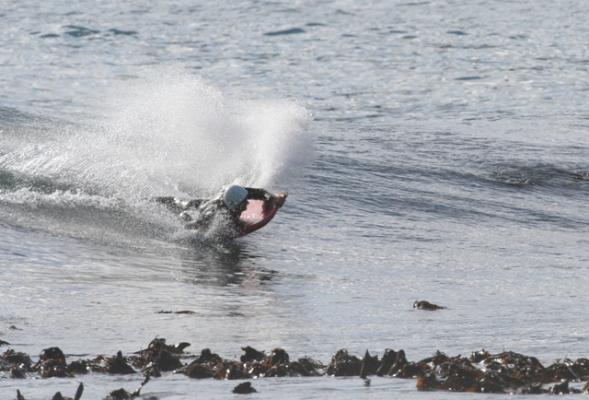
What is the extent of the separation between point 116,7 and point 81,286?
32.0 m

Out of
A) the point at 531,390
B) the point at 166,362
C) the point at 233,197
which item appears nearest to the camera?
the point at 531,390

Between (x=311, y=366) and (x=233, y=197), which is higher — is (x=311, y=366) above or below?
below

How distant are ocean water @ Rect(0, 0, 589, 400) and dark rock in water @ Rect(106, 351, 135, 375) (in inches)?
7.2

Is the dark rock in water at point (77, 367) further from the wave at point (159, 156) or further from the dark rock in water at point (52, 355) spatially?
the wave at point (159, 156)

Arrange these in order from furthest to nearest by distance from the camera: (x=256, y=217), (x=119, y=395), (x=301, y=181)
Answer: (x=301, y=181) → (x=256, y=217) → (x=119, y=395)

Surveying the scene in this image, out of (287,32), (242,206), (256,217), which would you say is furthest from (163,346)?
(287,32)

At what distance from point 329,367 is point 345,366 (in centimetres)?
13

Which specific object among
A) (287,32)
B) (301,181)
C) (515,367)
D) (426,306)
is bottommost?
(515,367)

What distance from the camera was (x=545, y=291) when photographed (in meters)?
12.5

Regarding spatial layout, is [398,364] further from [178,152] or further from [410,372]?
[178,152]

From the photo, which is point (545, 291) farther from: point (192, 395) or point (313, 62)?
point (313, 62)

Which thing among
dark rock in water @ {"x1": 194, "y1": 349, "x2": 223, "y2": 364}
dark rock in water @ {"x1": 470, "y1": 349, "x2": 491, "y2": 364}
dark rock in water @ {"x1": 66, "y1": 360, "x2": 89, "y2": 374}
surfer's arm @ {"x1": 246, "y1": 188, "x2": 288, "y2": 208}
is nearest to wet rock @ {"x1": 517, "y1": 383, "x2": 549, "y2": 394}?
dark rock in water @ {"x1": 470, "y1": 349, "x2": 491, "y2": 364}

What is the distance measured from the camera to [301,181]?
68.0ft

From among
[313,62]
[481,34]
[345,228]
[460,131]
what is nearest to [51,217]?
[345,228]
